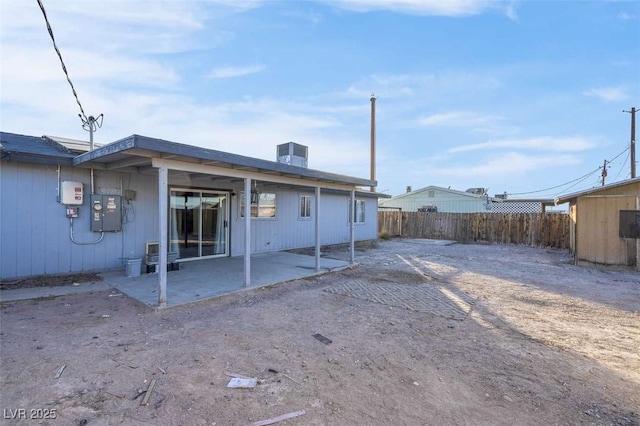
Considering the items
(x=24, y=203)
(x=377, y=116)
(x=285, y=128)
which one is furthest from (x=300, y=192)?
(x=377, y=116)

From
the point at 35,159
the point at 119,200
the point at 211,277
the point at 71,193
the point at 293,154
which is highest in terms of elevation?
the point at 293,154

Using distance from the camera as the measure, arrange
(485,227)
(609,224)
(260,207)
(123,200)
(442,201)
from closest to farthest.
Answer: (123,200)
(609,224)
(260,207)
(485,227)
(442,201)

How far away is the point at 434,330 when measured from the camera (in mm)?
4113

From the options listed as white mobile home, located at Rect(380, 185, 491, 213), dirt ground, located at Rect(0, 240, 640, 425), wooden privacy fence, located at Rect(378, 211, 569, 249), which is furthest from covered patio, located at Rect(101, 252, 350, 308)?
white mobile home, located at Rect(380, 185, 491, 213)

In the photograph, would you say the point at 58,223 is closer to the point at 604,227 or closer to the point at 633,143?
the point at 604,227

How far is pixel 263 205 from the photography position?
33.9 feet

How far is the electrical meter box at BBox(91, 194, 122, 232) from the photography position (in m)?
6.52

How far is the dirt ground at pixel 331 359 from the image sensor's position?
93.0 inches

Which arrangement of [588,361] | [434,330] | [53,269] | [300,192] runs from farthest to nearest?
[300,192]
[53,269]
[434,330]
[588,361]

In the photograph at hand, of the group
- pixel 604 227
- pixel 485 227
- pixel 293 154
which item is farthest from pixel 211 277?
pixel 485 227

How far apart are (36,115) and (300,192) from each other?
7.50m

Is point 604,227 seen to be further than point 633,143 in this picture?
No

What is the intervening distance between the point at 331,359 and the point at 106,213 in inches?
235

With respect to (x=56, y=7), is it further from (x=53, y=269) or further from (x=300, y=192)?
(x=300, y=192)
